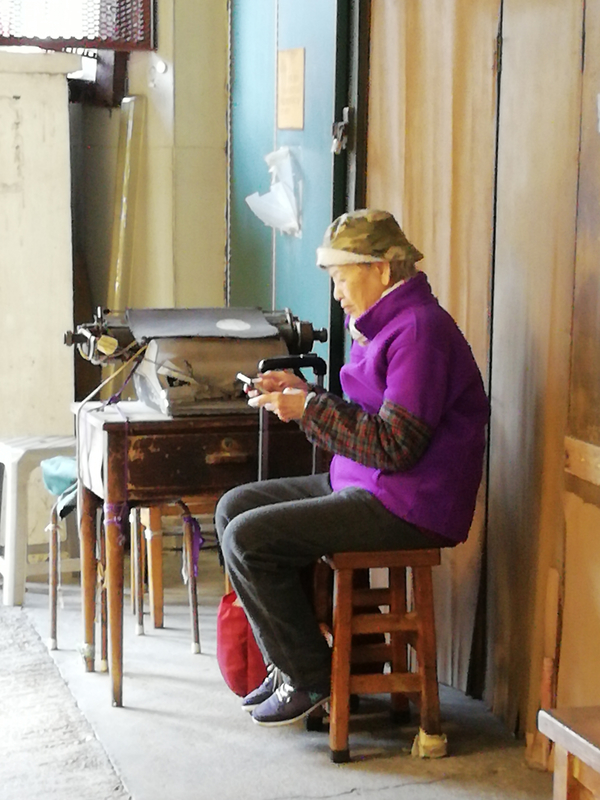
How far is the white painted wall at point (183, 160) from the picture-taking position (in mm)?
4645

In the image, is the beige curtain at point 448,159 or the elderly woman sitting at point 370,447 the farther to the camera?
the beige curtain at point 448,159

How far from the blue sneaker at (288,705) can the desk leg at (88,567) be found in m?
0.74

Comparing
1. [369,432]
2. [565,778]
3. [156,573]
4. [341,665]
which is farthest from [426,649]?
[156,573]

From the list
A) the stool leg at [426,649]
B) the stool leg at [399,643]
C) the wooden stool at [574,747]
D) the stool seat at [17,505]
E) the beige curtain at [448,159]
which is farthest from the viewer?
the stool seat at [17,505]

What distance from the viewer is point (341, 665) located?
2.83 m

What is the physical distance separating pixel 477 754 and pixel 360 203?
1.67 m

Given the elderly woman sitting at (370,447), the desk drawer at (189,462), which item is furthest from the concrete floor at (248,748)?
the desk drawer at (189,462)

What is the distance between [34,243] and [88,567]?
1558 millimetres

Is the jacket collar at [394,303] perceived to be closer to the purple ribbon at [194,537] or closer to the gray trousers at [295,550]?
the gray trousers at [295,550]

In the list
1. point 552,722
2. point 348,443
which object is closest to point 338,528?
point 348,443

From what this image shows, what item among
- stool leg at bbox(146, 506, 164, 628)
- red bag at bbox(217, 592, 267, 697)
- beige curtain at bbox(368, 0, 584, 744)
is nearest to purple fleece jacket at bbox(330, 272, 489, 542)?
beige curtain at bbox(368, 0, 584, 744)

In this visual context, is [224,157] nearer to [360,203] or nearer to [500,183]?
[360,203]

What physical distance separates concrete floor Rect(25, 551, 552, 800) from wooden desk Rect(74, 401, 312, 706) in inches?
7.7

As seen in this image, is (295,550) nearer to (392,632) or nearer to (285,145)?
(392,632)
